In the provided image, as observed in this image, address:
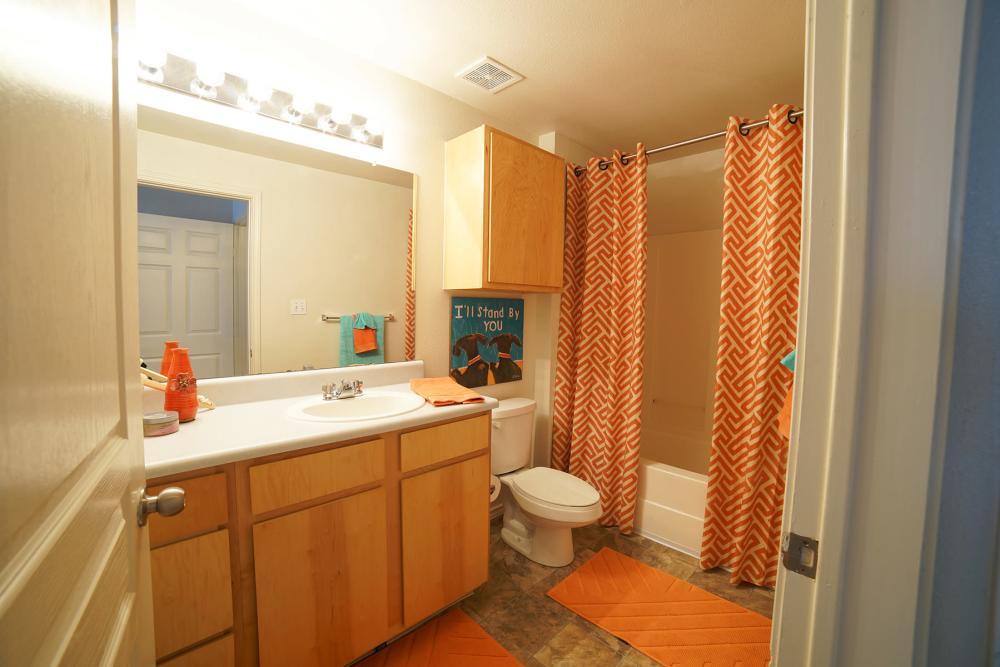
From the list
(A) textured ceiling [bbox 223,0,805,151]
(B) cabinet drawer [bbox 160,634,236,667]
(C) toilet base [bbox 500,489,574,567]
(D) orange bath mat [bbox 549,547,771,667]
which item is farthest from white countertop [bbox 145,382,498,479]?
(A) textured ceiling [bbox 223,0,805,151]

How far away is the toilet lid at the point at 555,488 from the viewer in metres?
1.89

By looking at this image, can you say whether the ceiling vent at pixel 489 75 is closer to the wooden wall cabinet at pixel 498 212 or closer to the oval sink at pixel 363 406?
the wooden wall cabinet at pixel 498 212

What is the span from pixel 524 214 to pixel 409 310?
75cm

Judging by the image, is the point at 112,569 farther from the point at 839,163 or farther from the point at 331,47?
the point at 331,47

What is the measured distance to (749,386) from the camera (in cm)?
186

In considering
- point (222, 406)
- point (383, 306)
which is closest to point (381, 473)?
point (222, 406)

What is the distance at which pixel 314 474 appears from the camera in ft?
3.93

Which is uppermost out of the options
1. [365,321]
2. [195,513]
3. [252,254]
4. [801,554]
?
[252,254]

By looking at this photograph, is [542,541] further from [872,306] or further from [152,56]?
[152,56]

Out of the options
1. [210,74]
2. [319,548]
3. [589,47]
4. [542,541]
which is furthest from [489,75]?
[542,541]

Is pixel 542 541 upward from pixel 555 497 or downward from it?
downward

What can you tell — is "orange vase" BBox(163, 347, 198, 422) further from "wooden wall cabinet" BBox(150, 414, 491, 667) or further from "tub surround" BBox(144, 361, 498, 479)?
"wooden wall cabinet" BBox(150, 414, 491, 667)

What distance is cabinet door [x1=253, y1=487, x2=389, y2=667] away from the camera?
3.73 feet

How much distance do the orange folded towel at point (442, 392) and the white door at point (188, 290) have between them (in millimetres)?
718
